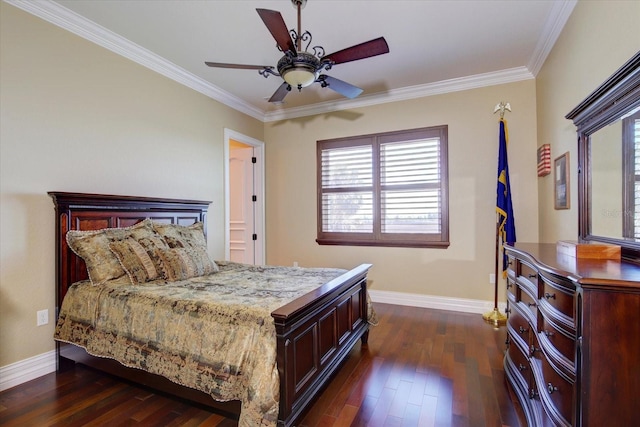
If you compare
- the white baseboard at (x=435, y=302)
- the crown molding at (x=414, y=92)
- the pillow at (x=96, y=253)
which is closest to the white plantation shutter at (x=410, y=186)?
the crown molding at (x=414, y=92)

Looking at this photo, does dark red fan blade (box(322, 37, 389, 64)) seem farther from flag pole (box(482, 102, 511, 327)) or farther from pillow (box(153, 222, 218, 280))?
pillow (box(153, 222, 218, 280))

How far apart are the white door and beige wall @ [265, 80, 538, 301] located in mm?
949

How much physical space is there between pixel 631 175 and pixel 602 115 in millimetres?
512

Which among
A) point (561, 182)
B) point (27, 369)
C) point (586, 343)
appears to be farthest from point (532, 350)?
point (27, 369)

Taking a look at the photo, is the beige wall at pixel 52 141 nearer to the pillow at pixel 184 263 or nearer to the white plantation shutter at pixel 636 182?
the pillow at pixel 184 263

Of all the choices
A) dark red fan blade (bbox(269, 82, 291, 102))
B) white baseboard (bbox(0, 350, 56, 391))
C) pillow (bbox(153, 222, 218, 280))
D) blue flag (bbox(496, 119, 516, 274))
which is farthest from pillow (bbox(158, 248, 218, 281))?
blue flag (bbox(496, 119, 516, 274))

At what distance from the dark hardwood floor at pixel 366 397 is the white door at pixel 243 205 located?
2793 millimetres

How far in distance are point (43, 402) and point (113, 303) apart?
74 centimetres

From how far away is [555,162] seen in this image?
2.91 metres

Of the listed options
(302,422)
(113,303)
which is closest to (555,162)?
(302,422)

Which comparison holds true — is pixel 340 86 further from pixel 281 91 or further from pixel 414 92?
pixel 414 92

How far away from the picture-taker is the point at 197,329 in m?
1.79

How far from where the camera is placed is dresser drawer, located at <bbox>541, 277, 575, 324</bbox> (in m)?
1.23

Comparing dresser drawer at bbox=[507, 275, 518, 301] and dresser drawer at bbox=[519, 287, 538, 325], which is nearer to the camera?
dresser drawer at bbox=[519, 287, 538, 325]
